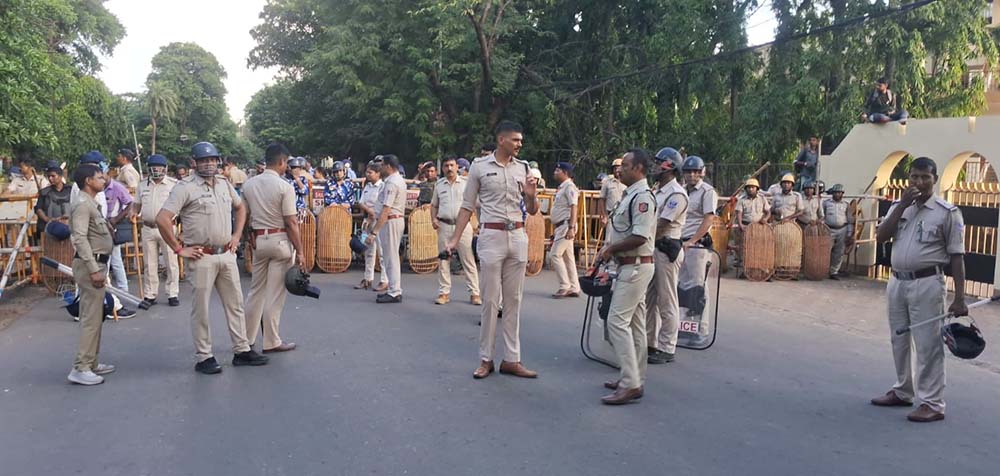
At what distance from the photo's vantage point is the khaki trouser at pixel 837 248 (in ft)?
42.5

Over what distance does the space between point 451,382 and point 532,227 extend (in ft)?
21.8

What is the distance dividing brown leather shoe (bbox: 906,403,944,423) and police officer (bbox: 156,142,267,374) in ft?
17.1

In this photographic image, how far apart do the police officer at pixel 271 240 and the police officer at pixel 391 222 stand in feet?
8.70

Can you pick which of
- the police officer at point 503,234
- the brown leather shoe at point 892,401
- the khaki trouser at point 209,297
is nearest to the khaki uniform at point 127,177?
the khaki trouser at point 209,297

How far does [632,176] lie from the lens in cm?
553

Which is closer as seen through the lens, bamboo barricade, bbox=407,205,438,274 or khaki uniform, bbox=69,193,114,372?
khaki uniform, bbox=69,193,114,372

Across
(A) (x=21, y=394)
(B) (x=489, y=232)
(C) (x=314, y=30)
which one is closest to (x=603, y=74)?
(C) (x=314, y=30)

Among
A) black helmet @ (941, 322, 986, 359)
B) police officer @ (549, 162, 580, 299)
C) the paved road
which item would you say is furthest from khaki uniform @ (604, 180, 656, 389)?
police officer @ (549, 162, 580, 299)

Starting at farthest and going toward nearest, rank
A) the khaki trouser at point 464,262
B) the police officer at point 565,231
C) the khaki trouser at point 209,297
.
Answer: the police officer at point 565,231 → the khaki trouser at point 464,262 → the khaki trouser at point 209,297

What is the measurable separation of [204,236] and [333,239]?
21.1ft

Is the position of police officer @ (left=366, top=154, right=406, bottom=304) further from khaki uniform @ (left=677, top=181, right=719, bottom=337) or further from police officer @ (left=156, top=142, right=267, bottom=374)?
khaki uniform @ (left=677, top=181, right=719, bottom=337)

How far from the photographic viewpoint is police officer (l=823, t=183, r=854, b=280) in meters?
13.0

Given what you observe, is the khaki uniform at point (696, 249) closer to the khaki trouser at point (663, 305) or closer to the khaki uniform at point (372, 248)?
the khaki trouser at point (663, 305)

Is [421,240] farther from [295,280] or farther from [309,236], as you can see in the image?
[295,280]
